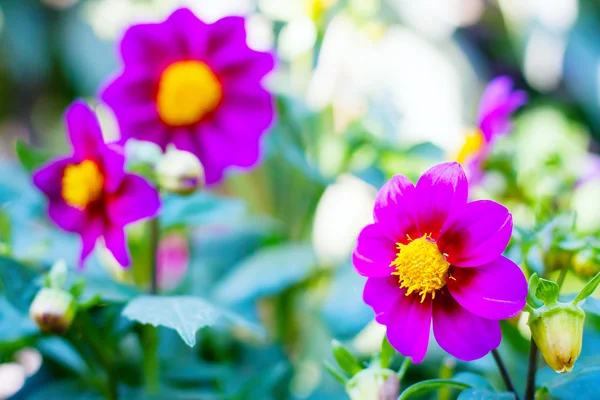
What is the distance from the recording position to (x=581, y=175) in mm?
674

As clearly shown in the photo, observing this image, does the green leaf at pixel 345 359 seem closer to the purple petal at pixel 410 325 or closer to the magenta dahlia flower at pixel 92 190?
the purple petal at pixel 410 325

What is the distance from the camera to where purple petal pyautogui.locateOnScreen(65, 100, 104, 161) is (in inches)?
21.0

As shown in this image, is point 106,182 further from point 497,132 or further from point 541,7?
point 541,7

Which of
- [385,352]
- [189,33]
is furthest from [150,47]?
[385,352]

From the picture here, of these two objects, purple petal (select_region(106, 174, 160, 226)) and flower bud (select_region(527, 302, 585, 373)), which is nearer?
flower bud (select_region(527, 302, 585, 373))

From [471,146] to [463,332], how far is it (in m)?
0.30

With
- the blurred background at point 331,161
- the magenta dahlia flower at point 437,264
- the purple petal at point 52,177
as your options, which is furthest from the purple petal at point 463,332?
the purple petal at point 52,177

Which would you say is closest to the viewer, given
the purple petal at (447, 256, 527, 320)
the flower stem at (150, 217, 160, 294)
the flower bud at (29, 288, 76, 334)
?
the purple petal at (447, 256, 527, 320)

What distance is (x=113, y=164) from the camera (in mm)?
512

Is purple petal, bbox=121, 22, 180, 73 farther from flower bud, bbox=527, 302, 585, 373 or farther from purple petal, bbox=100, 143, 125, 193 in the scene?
flower bud, bbox=527, 302, 585, 373

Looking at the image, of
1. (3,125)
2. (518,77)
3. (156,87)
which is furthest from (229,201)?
(3,125)

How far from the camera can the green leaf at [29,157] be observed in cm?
66

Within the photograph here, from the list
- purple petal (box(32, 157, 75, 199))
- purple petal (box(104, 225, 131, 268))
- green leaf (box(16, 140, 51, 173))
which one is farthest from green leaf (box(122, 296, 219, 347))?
green leaf (box(16, 140, 51, 173))

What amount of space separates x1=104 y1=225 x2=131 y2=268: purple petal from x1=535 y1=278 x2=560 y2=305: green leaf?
11.9 inches
